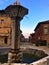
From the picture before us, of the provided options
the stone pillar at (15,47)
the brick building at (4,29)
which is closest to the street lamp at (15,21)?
the stone pillar at (15,47)

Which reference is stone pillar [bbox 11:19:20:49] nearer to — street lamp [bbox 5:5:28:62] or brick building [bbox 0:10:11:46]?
street lamp [bbox 5:5:28:62]

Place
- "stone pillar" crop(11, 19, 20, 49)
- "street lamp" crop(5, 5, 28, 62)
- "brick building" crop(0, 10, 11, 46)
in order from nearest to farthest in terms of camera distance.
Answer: "street lamp" crop(5, 5, 28, 62) → "stone pillar" crop(11, 19, 20, 49) → "brick building" crop(0, 10, 11, 46)

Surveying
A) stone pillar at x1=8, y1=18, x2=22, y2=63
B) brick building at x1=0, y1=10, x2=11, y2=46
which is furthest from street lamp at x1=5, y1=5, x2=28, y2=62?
brick building at x1=0, y1=10, x2=11, y2=46

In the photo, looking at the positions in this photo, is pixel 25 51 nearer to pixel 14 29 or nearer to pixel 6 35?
pixel 6 35

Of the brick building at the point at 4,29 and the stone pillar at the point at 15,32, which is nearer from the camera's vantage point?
the stone pillar at the point at 15,32

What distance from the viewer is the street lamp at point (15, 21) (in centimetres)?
814

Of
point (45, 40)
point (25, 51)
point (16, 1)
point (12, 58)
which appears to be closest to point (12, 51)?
point (12, 58)

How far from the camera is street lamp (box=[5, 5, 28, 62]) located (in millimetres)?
8140

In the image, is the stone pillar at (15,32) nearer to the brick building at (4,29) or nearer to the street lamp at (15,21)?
the street lamp at (15,21)

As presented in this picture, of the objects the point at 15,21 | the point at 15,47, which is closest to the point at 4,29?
the point at 15,21

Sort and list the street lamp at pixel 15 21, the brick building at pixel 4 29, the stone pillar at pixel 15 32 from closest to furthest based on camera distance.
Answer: the street lamp at pixel 15 21 < the stone pillar at pixel 15 32 < the brick building at pixel 4 29

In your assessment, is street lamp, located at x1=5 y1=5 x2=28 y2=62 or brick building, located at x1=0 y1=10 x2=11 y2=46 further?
brick building, located at x1=0 y1=10 x2=11 y2=46

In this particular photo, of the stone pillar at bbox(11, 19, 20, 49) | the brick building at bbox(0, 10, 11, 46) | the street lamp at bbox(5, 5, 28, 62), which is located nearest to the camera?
the street lamp at bbox(5, 5, 28, 62)

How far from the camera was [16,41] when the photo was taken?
8414 millimetres
